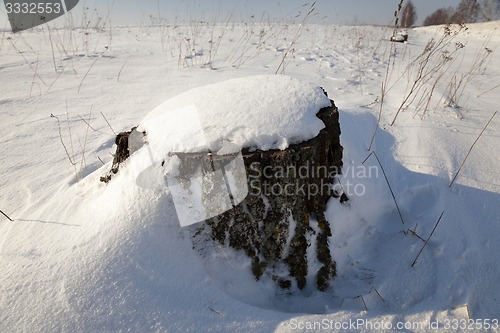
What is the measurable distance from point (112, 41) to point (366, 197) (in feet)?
20.5

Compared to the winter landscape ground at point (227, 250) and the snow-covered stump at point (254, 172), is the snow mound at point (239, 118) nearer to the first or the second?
the snow-covered stump at point (254, 172)

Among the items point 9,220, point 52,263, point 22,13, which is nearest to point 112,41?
point 22,13

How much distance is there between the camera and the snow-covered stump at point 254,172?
1270 mm

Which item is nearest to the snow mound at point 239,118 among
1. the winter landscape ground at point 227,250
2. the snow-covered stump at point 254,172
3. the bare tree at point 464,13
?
the snow-covered stump at point 254,172

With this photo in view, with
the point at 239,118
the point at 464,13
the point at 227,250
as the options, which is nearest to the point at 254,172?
the point at 239,118

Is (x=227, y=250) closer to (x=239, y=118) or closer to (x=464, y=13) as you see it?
(x=239, y=118)

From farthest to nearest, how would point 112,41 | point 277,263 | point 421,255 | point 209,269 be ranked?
point 112,41, point 421,255, point 277,263, point 209,269

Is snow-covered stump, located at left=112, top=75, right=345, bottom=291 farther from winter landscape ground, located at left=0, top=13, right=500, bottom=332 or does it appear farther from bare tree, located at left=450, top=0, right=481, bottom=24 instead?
bare tree, located at left=450, top=0, right=481, bottom=24

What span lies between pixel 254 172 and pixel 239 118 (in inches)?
9.6

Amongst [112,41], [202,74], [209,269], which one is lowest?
[209,269]

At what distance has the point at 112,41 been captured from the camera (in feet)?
20.6

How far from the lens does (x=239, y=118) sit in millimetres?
1336

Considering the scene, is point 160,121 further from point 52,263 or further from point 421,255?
point 421,255

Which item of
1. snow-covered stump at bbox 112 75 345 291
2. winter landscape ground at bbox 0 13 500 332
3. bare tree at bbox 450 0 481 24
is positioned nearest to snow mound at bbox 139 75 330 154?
snow-covered stump at bbox 112 75 345 291
